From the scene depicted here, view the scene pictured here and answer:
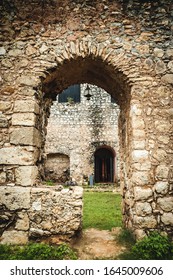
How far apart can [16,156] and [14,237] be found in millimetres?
1158

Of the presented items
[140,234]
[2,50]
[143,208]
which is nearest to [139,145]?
[143,208]

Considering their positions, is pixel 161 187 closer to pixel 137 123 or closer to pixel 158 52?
pixel 137 123

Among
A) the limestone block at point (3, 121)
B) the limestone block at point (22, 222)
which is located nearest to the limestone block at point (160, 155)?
the limestone block at point (22, 222)

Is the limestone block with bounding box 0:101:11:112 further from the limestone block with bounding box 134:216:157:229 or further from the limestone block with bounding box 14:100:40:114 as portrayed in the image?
the limestone block with bounding box 134:216:157:229

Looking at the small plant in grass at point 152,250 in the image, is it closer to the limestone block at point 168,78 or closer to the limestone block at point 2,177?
the limestone block at point 2,177

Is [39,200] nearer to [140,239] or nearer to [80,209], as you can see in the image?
[80,209]

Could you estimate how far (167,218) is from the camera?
10.5 feet

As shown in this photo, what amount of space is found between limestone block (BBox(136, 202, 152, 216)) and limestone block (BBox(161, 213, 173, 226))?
209 mm

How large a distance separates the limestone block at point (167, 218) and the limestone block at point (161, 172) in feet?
1.76

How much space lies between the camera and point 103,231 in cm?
402

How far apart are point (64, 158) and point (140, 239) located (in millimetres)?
10445

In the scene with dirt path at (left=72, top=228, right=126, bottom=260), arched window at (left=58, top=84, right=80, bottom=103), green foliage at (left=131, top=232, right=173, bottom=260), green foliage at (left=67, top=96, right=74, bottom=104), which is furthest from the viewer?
arched window at (left=58, top=84, right=80, bottom=103)

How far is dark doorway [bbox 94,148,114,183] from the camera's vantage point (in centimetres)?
1420

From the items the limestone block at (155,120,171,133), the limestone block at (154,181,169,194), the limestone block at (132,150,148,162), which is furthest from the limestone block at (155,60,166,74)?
the limestone block at (154,181,169,194)
